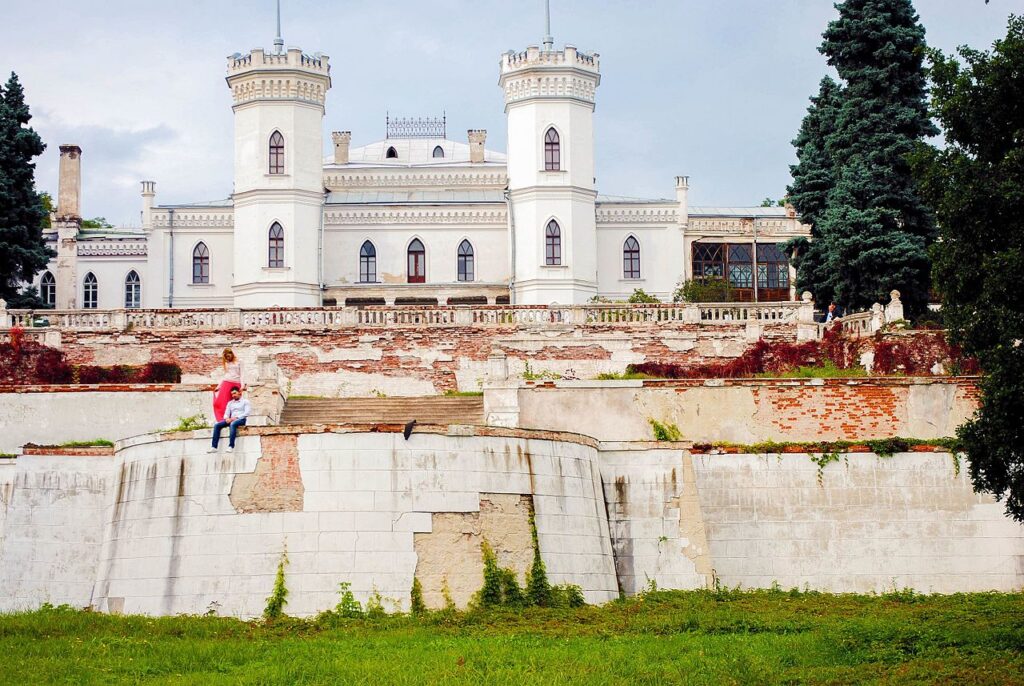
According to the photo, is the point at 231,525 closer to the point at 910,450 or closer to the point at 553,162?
the point at 910,450

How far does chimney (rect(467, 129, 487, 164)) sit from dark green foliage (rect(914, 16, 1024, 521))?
43219 mm

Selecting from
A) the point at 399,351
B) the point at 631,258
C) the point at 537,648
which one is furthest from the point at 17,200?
the point at 537,648

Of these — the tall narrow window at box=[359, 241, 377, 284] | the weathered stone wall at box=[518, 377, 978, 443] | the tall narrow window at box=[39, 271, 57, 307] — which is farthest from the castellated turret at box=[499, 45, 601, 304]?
the weathered stone wall at box=[518, 377, 978, 443]

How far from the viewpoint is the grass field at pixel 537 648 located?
867 inches

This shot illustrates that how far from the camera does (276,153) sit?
2281 inches

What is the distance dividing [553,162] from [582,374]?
17234 millimetres

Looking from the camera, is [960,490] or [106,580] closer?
[106,580]

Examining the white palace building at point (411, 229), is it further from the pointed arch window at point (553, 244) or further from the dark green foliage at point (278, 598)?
the dark green foliage at point (278, 598)

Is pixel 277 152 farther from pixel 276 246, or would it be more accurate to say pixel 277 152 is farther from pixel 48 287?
pixel 48 287

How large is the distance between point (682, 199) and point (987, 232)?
38572 mm

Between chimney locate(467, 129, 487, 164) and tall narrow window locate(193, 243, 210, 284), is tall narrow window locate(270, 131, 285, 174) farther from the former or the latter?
chimney locate(467, 129, 487, 164)

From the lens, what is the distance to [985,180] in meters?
24.2

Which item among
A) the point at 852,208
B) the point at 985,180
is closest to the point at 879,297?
the point at 852,208

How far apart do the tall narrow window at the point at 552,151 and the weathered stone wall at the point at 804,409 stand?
76.5ft
